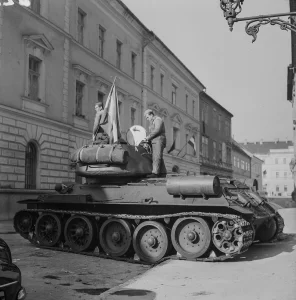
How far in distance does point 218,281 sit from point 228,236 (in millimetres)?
1678

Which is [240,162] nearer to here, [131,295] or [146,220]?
[146,220]

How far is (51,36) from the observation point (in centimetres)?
1881

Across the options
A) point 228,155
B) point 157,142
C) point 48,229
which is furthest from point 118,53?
point 228,155

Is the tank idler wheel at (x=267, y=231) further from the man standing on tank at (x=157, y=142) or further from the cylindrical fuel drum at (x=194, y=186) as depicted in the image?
the cylindrical fuel drum at (x=194, y=186)

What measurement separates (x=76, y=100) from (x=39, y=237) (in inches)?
464

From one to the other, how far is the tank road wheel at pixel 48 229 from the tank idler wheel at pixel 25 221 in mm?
362

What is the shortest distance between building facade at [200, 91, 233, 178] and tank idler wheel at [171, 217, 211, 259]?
31.4 m

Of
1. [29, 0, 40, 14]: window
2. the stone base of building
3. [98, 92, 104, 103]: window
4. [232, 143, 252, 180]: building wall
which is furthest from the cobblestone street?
[232, 143, 252, 180]: building wall

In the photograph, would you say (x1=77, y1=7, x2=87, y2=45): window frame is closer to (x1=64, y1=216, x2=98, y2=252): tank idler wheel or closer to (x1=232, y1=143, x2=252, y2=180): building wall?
(x1=64, y1=216, x2=98, y2=252): tank idler wheel

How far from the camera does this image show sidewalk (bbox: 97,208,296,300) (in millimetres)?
5434

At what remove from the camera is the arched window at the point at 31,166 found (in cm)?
1739

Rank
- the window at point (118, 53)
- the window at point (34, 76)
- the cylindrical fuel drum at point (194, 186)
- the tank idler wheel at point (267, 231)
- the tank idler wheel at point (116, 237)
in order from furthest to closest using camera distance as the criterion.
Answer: the window at point (118, 53) → the window at point (34, 76) → the tank idler wheel at point (267, 231) → the tank idler wheel at point (116, 237) → the cylindrical fuel drum at point (194, 186)

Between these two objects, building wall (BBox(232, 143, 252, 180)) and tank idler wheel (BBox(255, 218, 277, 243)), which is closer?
tank idler wheel (BBox(255, 218, 277, 243))

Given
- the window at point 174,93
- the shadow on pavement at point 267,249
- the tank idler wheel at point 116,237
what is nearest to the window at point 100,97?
the window at point 174,93
